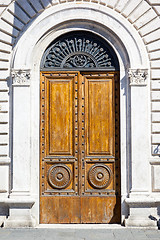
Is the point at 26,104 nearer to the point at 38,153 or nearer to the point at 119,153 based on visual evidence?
the point at 38,153

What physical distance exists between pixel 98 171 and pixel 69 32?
3.64 m

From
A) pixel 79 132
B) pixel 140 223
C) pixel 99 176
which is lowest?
pixel 140 223

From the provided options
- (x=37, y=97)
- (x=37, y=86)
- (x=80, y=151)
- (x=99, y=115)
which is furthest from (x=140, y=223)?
(x=37, y=86)

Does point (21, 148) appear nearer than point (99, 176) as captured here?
Yes

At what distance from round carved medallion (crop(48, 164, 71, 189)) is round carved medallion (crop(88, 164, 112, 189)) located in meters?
0.56

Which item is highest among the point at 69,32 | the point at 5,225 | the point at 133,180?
the point at 69,32

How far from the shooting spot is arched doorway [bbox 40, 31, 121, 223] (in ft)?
29.7

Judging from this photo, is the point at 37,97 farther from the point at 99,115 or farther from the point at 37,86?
the point at 99,115

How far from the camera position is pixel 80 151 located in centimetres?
909

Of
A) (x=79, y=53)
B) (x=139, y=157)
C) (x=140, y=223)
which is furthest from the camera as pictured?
(x=79, y=53)

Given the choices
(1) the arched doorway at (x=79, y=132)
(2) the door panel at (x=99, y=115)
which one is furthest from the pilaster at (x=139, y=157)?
(2) the door panel at (x=99, y=115)

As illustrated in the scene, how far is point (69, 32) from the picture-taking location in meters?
9.24

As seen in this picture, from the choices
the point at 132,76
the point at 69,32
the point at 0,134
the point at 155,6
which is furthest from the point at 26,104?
the point at 155,6

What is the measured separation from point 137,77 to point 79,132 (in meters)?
2.00
